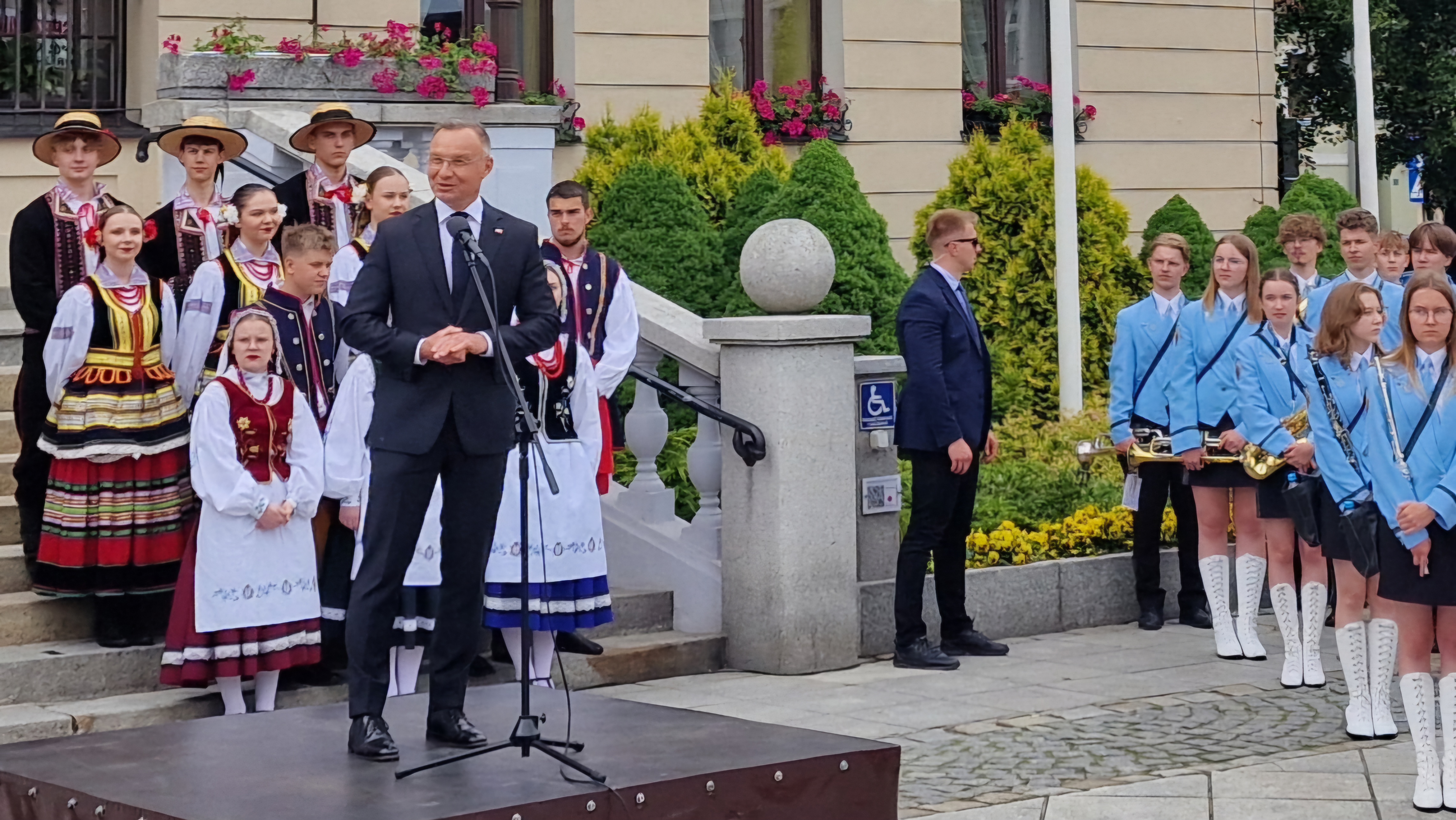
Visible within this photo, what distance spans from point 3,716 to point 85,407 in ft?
3.92

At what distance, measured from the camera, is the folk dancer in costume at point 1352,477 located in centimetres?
725

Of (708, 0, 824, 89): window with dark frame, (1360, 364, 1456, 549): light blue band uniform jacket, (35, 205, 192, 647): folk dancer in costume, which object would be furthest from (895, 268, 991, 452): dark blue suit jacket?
(708, 0, 824, 89): window with dark frame

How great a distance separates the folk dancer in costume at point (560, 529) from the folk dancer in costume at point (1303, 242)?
3749 millimetres

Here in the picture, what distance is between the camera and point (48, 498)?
25.8 ft

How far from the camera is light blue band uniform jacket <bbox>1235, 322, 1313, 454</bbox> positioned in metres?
8.82

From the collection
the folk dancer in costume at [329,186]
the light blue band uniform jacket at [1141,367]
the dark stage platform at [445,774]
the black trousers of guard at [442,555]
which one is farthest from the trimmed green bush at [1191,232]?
the black trousers of guard at [442,555]

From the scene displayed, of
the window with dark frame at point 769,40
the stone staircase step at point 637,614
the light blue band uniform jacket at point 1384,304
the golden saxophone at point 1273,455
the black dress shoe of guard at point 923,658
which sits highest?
the window with dark frame at point 769,40

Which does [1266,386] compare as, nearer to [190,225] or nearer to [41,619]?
[190,225]

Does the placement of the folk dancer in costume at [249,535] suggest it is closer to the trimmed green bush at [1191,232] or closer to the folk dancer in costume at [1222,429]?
the folk dancer in costume at [1222,429]

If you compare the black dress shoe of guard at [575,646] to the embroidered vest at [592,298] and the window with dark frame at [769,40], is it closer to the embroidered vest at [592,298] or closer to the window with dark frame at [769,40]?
the embroidered vest at [592,298]

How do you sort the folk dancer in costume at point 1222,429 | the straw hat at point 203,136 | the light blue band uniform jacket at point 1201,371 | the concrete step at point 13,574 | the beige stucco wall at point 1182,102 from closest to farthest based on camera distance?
the concrete step at point 13,574, the straw hat at point 203,136, the folk dancer in costume at point 1222,429, the light blue band uniform jacket at point 1201,371, the beige stucco wall at point 1182,102

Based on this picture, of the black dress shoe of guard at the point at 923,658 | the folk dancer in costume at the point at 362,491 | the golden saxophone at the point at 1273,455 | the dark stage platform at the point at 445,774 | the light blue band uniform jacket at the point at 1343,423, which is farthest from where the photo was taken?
the black dress shoe of guard at the point at 923,658

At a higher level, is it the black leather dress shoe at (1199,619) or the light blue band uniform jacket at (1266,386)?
the light blue band uniform jacket at (1266,386)

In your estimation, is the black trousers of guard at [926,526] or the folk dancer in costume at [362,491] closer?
the folk dancer in costume at [362,491]
